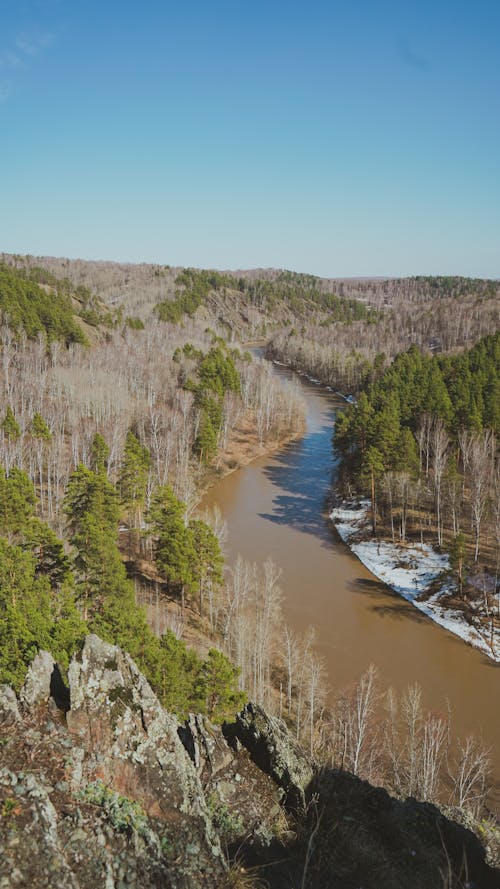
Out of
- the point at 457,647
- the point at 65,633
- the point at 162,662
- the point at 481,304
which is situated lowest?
the point at 457,647

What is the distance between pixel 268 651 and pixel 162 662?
10517mm

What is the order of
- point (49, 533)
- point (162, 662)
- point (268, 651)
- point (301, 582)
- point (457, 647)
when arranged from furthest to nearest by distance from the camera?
point (301, 582) < point (457, 647) < point (268, 651) < point (49, 533) < point (162, 662)

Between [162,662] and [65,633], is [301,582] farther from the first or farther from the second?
[65,633]

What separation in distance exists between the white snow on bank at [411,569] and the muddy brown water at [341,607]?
0.64 m

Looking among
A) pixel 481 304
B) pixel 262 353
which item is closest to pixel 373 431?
pixel 262 353

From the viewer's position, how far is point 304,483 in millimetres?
54500

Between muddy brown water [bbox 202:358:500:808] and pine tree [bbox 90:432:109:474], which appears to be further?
pine tree [bbox 90:432:109:474]

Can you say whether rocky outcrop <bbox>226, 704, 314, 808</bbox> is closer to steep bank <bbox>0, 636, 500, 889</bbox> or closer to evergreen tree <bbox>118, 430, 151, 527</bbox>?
steep bank <bbox>0, 636, 500, 889</bbox>

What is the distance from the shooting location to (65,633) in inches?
606

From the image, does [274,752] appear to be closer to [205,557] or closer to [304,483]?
[205,557]

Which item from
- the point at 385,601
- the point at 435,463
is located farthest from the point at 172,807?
the point at 435,463

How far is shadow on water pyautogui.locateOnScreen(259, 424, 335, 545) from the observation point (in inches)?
1810

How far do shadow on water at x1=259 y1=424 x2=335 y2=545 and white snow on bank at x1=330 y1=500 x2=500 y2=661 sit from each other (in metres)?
2.53

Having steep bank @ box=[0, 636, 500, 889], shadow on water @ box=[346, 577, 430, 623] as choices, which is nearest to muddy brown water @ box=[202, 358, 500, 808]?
shadow on water @ box=[346, 577, 430, 623]
